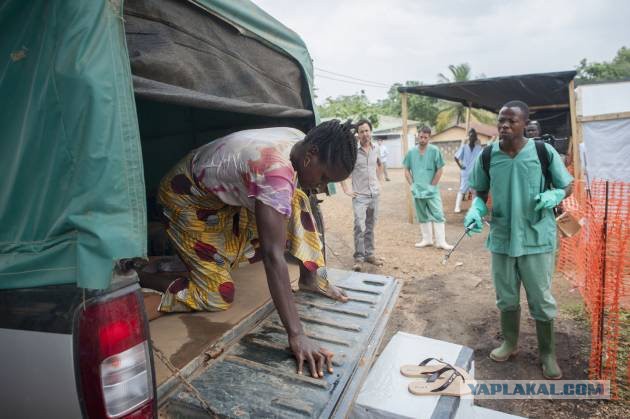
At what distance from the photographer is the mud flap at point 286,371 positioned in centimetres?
154

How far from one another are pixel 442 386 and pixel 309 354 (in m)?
0.71

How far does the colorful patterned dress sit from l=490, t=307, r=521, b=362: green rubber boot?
1.69 metres

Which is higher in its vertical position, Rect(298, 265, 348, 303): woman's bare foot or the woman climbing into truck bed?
the woman climbing into truck bed

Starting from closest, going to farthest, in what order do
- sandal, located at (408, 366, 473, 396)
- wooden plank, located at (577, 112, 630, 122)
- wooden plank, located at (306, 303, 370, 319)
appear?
sandal, located at (408, 366, 473, 396), wooden plank, located at (306, 303, 370, 319), wooden plank, located at (577, 112, 630, 122)

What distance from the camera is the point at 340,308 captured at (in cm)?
247

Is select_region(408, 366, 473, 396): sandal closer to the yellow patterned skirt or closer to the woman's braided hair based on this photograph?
the yellow patterned skirt

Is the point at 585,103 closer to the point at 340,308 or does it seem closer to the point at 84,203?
the point at 340,308

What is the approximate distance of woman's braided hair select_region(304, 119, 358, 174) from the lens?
6.56 ft

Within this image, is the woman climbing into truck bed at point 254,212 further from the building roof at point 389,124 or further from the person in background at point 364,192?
the building roof at point 389,124

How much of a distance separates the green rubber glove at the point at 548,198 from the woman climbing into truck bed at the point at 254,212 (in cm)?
150

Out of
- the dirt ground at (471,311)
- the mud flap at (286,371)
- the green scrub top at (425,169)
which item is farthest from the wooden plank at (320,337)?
the green scrub top at (425,169)

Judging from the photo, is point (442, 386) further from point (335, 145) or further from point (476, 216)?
point (476, 216)

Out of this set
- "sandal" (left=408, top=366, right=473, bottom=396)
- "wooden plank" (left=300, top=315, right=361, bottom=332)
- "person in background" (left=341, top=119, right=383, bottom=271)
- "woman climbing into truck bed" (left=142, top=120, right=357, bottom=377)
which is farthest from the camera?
"person in background" (left=341, top=119, right=383, bottom=271)

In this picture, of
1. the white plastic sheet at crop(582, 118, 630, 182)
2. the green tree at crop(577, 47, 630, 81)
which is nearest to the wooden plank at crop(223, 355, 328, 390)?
the white plastic sheet at crop(582, 118, 630, 182)
